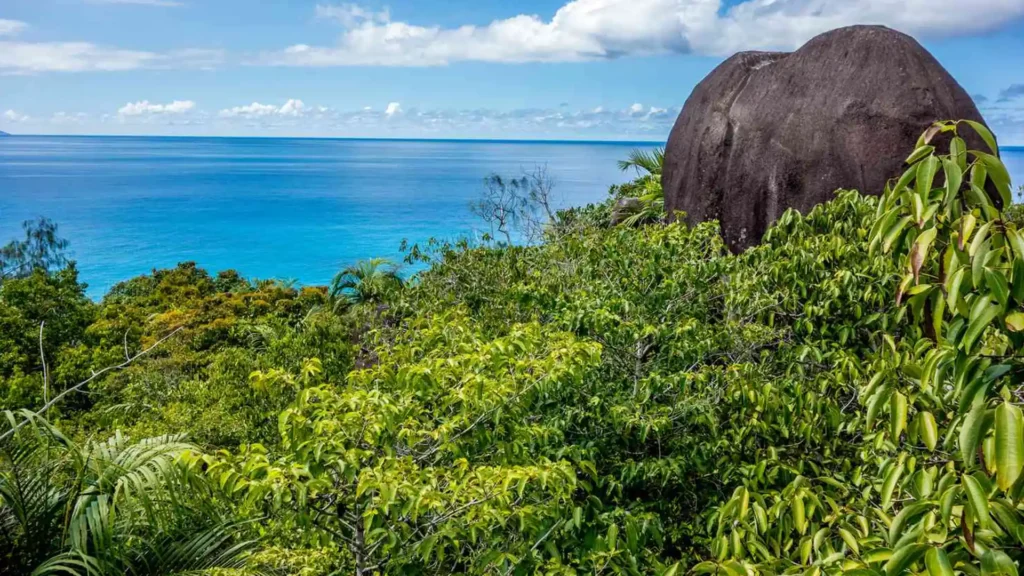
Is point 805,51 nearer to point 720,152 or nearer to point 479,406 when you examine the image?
point 720,152

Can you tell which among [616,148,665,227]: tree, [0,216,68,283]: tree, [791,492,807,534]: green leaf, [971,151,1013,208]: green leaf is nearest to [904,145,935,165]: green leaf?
[971,151,1013,208]: green leaf

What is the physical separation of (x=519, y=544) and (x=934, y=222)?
3.45m

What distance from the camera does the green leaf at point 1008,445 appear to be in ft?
5.84

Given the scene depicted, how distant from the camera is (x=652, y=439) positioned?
6.50 m

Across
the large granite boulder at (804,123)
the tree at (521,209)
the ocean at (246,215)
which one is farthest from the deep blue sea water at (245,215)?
the large granite boulder at (804,123)

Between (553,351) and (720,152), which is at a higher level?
(720,152)

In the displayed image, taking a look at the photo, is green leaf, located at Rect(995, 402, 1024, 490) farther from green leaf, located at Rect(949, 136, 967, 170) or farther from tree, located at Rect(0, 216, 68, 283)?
tree, located at Rect(0, 216, 68, 283)

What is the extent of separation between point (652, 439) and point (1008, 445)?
189 inches

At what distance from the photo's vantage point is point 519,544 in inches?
191

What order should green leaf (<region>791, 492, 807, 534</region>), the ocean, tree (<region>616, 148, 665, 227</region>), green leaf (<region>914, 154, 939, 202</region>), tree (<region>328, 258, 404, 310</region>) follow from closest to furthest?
1. green leaf (<region>914, 154, 939, 202</region>)
2. green leaf (<region>791, 492, 807, 534</region>)
3. tree (<region>616, 148, 665, 227</region>)
4. tree (<region>328, 258, 404, 310</region>)
5. the ocean

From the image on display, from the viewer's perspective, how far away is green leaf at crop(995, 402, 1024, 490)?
1.78 meters

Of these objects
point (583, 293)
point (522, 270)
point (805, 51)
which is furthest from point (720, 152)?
point (583, 293)

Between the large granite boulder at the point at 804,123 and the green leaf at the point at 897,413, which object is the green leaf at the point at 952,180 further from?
the large granite boulder at the point at 804,123

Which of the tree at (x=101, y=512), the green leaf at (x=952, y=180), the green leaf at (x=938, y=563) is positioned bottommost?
the tree at (x=101, y=512)
